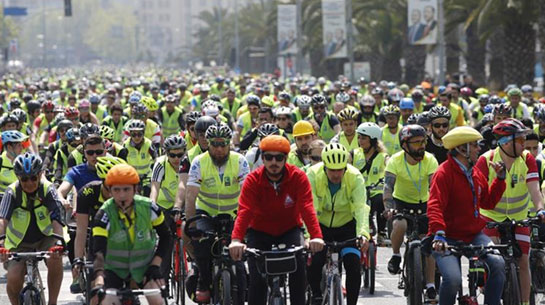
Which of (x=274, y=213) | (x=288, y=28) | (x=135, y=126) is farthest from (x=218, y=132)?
(x=288, y=28)

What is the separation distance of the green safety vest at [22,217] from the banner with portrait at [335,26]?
3923 centimetres

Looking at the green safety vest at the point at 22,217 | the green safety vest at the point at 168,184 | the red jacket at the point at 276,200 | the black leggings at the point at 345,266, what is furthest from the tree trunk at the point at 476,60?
the red jacket at the point at 276,200

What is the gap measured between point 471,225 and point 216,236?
2.17 metres

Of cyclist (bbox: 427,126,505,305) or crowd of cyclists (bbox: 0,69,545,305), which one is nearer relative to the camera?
crowd of cyclists (bbox: 0,69,545,305)

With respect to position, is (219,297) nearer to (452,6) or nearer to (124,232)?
(124,232)

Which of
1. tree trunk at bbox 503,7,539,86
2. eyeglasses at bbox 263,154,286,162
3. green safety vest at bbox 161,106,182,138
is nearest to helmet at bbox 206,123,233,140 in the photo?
eyeglasses at bbox 263,154,286,162

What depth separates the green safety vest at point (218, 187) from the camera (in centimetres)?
1120

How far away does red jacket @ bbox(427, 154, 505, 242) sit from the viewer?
984cm

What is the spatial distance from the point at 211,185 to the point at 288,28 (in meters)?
49.8

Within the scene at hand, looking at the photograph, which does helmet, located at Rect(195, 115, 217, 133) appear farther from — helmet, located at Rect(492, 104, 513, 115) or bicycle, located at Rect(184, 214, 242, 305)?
helmet, located at Rect(492, 104, 513, 115)

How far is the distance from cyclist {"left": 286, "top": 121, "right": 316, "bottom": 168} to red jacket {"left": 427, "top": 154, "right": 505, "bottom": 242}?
141 inches

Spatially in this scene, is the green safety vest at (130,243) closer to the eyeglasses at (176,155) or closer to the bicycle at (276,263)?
the bicycle at (276,263)

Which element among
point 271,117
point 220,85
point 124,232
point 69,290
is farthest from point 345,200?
point 220,85

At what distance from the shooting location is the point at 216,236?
435 inches
